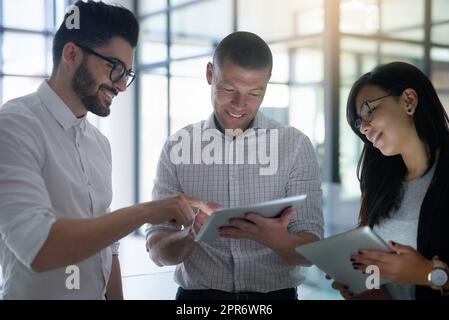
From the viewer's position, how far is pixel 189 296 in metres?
1.51

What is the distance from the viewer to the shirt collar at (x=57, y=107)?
131 cm

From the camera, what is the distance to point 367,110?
5.20ft

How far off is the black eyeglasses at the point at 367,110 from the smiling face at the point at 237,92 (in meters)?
0.33

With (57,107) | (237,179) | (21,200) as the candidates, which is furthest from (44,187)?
(237,179)

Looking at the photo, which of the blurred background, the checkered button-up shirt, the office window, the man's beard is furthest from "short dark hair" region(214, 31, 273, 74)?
the office window

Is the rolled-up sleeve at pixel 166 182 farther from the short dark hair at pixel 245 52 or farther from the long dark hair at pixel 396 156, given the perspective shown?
the long dark hair at pixel 396 156

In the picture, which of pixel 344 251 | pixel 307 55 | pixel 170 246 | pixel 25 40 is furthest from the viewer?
pixel 25 40

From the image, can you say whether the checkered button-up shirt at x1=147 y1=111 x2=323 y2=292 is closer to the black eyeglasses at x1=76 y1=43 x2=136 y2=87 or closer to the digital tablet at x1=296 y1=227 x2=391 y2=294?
the digital tablet at x1=296 y1=227 x2=391 y2=294

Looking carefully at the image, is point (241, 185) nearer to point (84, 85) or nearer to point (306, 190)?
point (306, 190)

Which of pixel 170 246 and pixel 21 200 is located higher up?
pixel 21 200

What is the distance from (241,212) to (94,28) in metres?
0.65

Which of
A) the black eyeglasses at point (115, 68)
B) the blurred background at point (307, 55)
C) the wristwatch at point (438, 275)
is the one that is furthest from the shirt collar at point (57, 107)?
the blurred background at point (307, 55)
